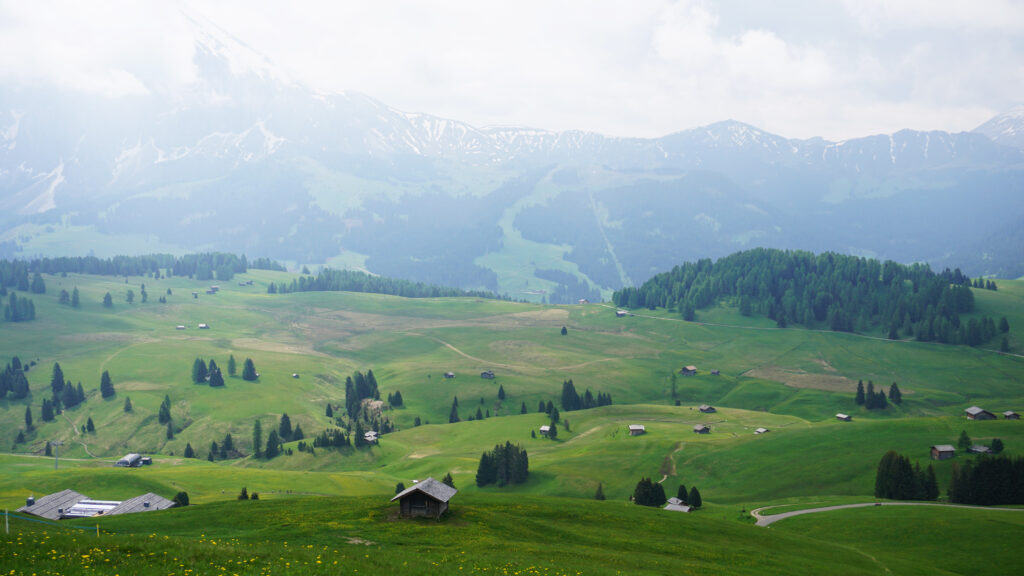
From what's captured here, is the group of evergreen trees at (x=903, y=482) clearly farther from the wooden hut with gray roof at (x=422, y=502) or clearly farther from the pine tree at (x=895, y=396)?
the pine tree at (x=895, y=396)

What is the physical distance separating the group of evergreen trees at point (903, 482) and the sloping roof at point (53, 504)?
118313 millimetres

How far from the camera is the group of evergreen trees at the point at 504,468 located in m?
131

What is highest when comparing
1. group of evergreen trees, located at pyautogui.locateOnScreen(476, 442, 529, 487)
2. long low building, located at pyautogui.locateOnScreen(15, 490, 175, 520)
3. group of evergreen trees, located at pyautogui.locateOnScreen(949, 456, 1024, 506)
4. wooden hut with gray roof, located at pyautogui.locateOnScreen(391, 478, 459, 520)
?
wooden hut with gray roof, located at pyautogui.locateOnScreen(391, 478, 459, 520)

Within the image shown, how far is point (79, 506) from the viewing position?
288ft

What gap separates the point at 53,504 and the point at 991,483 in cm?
13057

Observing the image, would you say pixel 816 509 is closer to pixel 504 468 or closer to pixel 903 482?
pixel 903 482

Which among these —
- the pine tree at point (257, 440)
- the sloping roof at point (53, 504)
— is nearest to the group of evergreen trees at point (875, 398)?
the pine tree at point (257, 440)

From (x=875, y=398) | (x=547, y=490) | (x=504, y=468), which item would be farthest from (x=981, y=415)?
(x=504, y=468)

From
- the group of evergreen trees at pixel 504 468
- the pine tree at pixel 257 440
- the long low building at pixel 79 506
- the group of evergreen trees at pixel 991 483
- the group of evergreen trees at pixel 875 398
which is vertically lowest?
the pine tree at pixel 257 440

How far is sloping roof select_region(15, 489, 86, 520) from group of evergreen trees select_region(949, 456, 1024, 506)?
124 metres

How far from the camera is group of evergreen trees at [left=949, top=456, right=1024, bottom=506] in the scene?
3684 inches

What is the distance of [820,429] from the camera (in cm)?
13950

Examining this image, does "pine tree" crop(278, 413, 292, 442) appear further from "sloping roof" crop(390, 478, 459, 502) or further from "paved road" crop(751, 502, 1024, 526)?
"sloping roof" crop(390, 478, 459, 502)

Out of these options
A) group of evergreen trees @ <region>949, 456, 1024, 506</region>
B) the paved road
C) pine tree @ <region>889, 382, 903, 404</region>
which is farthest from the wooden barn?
the paved road
